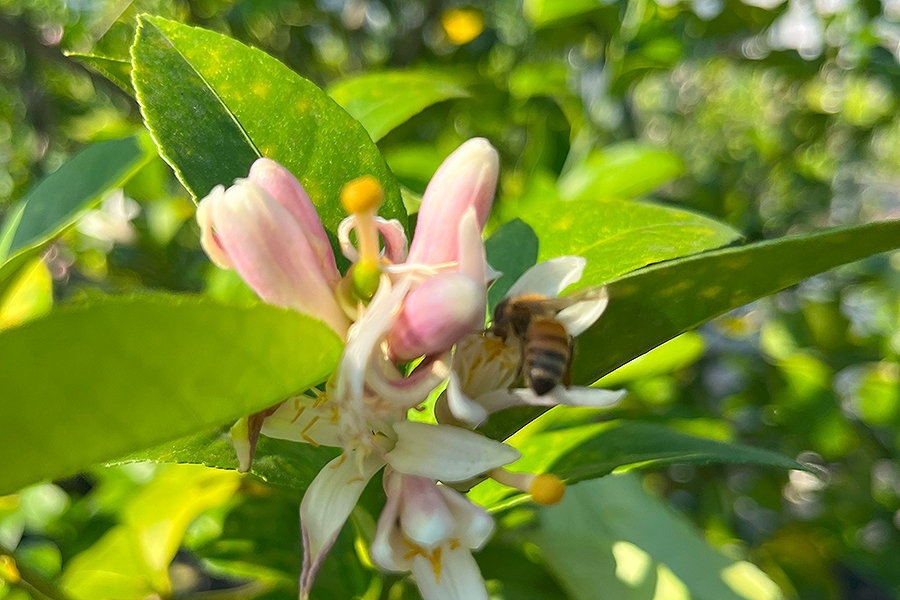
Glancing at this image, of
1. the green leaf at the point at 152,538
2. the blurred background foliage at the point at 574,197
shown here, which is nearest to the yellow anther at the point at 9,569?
the blurred background foliage at the point at 574,197

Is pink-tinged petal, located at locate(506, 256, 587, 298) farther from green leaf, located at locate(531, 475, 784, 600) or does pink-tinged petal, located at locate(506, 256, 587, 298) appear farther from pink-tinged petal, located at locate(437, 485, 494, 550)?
green leaf, located at locate(531, 475, 784, 600)

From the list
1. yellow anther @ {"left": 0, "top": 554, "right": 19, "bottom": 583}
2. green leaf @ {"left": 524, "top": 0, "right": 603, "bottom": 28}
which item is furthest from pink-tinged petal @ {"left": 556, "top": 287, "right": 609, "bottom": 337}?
green leaf @ {"left": 524, "top": 0, "right": 603, "bottom": 28}

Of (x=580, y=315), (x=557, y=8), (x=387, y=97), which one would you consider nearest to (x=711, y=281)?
(x=580, y=315)

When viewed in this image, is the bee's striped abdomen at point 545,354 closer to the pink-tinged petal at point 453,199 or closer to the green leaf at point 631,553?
the pink-tinged petal at point 453,199

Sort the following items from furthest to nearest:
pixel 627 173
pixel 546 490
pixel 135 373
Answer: pixel 627 173 < pixel 546 490 < pixel 135 373

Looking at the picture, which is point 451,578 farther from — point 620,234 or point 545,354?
point 620,234

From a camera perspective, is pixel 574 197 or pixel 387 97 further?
pixel 574 197
